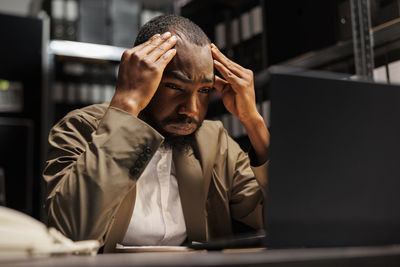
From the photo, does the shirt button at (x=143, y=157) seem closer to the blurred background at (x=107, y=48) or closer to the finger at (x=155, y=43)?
the finger at (x=155, y=43)

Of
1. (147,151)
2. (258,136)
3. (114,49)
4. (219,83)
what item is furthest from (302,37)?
(114,49)

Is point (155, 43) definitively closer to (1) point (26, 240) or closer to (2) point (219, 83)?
(2) point (219, 83)

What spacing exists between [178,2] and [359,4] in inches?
54.4

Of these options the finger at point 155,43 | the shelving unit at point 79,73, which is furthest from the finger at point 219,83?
the shelving unit at point 79,73

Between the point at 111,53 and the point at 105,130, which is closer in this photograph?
the point at 105,130

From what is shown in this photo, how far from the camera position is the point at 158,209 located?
1169 millimetres

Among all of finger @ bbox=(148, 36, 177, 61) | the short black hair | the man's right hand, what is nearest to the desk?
the man's right hand

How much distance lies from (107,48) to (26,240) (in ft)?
8.30

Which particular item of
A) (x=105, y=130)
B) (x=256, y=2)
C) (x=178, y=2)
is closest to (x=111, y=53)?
(x=178, y=2)

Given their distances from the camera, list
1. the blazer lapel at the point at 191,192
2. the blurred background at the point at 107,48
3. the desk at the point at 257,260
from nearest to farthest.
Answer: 1. the desk at the point at 257,260
2. the blazer lapel at the point at 191,192
3. the blurred background at the point at 107,48

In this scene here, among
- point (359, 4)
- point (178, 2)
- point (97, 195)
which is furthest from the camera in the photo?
point (178, 2)

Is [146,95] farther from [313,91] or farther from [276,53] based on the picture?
[276,53]

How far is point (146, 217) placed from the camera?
3.75ft

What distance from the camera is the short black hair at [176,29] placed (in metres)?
1.13
